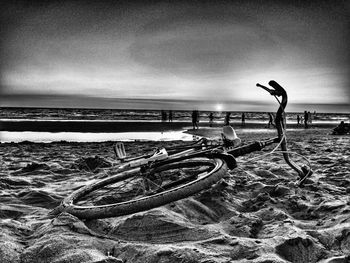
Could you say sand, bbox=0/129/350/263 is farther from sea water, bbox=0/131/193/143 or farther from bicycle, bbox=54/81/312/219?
sea water, bbox=0/131/193/143

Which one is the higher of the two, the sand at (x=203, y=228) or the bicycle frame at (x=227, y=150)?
the bicycle frame at (x=227, y=150)

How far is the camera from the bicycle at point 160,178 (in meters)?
3.05

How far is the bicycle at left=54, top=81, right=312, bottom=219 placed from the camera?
3.05m

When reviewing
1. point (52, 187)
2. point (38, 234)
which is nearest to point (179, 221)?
point (38, 234)

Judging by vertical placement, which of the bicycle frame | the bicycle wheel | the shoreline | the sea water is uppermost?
the bicycle frame

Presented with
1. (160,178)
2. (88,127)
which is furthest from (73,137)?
(160,178)

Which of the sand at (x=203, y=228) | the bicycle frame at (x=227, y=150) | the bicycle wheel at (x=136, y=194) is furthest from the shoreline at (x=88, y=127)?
the sand at (x=203, y=228)

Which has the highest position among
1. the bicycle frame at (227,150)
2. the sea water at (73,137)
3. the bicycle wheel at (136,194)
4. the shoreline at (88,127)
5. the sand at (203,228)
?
the bicycle frame at (227,150)

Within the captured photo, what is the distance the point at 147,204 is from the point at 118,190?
76.3 inches

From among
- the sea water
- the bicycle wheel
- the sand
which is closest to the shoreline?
the sea water

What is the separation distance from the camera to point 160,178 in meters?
4.52

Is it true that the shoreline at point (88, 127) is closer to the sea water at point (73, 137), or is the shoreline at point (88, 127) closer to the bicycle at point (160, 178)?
the sea water at point (73, 137)

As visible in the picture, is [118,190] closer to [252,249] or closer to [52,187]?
[52,187]

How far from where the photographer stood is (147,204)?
2994 millimetres
